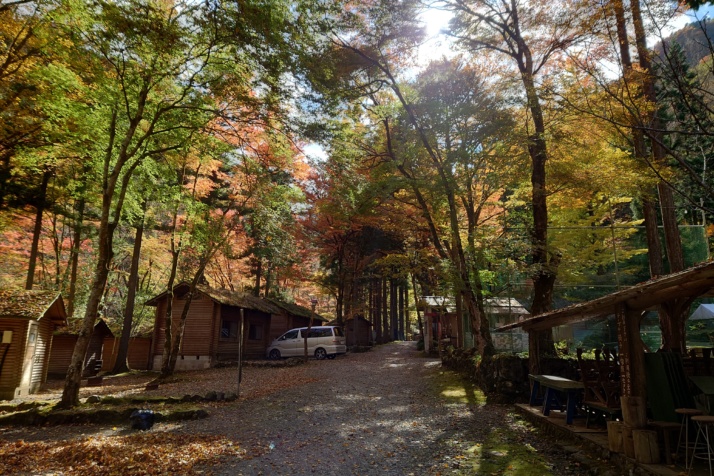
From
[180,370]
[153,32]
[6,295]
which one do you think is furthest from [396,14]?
[180,370]

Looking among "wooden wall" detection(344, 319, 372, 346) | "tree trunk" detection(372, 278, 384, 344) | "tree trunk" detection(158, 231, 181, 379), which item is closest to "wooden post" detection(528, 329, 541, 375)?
"tree trunk" detection(158, 231, 181, 379)

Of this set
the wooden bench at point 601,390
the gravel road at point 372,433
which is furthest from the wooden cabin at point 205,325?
the wooden bench at point 601,390

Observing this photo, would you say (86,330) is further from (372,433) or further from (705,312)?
(705,312)

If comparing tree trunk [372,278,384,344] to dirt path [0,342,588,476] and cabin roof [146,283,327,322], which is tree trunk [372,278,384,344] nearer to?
cabin roof [146,283,327,322]

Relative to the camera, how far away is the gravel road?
6.11 metres

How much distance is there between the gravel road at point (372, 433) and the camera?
611 centimetres

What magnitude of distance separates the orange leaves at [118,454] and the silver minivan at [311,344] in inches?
606

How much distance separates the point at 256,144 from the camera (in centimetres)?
1498

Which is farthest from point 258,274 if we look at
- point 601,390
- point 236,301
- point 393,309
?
point 601,390

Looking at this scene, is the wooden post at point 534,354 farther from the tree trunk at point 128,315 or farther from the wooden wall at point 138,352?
the wooden wall at point 138,352

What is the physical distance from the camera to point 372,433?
7941 millimetres

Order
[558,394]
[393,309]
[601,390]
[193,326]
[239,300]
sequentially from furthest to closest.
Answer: [393,309]
[239,300]
[193,326]
[558,394]
[601,390]

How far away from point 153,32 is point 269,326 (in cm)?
1952

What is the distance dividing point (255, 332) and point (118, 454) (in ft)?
59.5
